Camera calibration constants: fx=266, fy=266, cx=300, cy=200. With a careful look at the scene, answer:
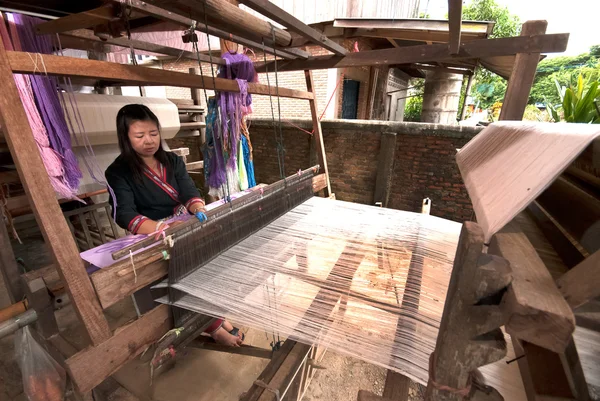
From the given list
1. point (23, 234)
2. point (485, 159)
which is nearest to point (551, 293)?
point (485, 159)

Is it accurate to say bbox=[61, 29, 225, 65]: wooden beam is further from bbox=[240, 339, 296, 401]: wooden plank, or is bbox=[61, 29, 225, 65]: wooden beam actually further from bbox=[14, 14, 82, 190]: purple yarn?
bbox=[240, 339, 296, 401]: wooden plank

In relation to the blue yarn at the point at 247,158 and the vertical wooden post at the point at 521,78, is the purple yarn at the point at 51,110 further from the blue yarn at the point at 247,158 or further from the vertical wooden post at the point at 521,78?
the vertical wooden post at the point at 521,78

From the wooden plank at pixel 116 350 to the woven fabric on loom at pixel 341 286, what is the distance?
0.37 feet

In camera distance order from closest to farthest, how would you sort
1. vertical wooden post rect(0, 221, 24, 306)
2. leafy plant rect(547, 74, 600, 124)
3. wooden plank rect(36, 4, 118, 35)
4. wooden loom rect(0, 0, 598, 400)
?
wooden loom rect(0, 0, 598, 400)
wooden plank rect(36, 4, 118, 35)
vertical wooden post rect(0, 221, 24, 306)
leafy plant rect(547, 74, 600, 124)

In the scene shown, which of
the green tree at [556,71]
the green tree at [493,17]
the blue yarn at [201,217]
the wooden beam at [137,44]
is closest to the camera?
the blue yarn at [201,217]

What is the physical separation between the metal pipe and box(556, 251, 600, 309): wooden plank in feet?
6.28

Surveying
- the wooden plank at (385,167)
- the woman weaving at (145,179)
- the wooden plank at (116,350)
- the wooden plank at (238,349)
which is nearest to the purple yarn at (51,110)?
the woman weaving at (145,179)

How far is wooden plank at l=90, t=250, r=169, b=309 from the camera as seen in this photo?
99cm

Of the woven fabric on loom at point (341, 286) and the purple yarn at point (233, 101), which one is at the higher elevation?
the purple yarn at point (233, 101)

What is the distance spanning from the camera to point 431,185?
4297 mm

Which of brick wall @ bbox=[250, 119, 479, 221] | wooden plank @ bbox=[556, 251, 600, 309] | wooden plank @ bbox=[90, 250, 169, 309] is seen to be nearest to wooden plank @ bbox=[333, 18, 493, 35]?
brick wall @ bbox=[250, 119, 479, 221]

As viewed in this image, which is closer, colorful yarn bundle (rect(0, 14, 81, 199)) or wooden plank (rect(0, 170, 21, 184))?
colorful yarn bundle (rect(0, 14, 81, 199))

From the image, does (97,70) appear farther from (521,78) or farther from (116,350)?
(521,78)

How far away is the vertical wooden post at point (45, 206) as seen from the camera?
0.76 meters
